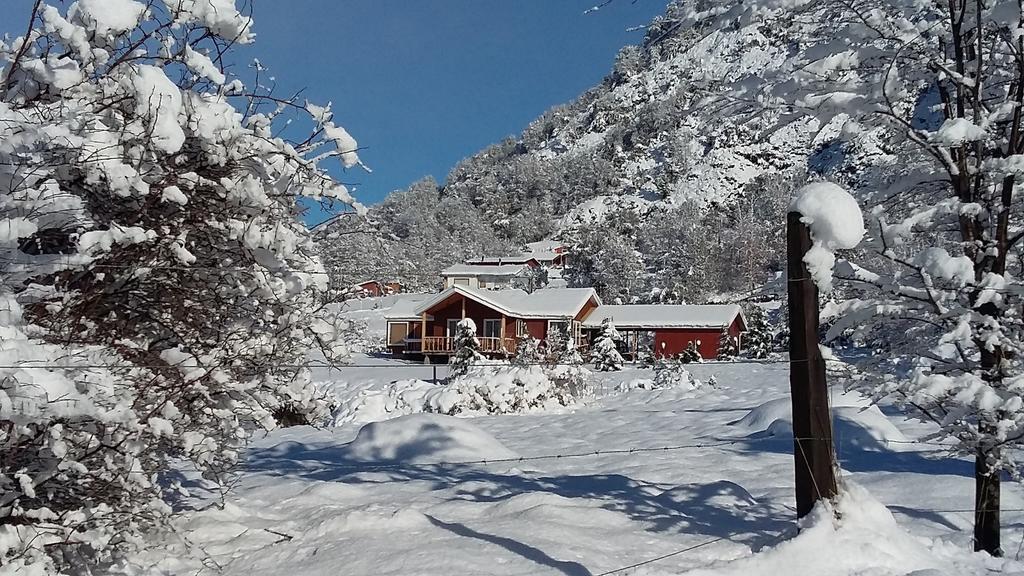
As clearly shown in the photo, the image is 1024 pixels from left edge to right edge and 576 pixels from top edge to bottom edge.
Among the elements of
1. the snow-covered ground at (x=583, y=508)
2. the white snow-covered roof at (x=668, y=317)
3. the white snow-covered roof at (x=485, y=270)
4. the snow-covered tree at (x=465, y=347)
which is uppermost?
the white snow-covered roof at (x=485, y=270)

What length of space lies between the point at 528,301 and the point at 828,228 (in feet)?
116

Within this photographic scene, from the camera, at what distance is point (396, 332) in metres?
40.5

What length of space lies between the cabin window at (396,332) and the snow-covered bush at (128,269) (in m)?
35.2

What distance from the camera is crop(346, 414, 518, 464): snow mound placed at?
954cm

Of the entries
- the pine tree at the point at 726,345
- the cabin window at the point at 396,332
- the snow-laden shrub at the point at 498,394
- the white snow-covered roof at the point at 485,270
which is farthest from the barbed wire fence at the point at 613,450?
the white snow-covered roof at the point at 485,270

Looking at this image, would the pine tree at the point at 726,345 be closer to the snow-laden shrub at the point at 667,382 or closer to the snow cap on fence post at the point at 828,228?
the snow-laden shrub at the point at 667,382

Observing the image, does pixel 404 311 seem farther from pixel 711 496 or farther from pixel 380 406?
pixel 711 496

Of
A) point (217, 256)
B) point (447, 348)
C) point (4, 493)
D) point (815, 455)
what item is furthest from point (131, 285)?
point (447, 348)

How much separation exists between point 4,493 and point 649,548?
367 cm

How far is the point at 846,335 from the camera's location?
5.40m

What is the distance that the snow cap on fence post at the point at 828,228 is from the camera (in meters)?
4.32

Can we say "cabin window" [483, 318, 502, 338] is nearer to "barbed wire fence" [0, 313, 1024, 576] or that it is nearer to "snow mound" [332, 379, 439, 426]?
"snow mound" [332, 379, 439, 426]

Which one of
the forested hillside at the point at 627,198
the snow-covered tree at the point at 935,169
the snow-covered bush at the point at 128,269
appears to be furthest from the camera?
the forested hillside at the point at 627,198

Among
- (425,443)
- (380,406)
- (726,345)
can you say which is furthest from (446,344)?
(425,443)
